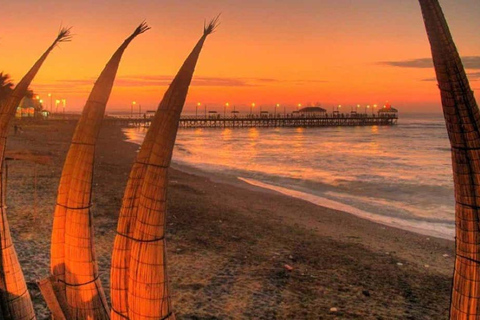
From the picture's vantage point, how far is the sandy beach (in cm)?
539

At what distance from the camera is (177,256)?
23.1 ft

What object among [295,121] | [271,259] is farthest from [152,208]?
[295,121]

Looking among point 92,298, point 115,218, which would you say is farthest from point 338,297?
point 115,218

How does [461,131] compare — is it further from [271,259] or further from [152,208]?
[271,259]

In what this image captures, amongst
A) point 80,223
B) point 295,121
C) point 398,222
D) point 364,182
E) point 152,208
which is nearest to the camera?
point 152,208

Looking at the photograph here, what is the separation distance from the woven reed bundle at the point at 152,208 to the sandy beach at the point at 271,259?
1.67 m

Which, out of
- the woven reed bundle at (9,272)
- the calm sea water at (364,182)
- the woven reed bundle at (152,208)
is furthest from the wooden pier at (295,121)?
the woven reed bundle at (152,208)

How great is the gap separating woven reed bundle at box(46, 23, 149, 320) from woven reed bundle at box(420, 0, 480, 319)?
6.33ft

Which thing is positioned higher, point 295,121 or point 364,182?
point 295,121

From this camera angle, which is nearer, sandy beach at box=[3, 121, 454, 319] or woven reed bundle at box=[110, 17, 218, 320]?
woven reed bundle at box=[110, 17, 218, 320]

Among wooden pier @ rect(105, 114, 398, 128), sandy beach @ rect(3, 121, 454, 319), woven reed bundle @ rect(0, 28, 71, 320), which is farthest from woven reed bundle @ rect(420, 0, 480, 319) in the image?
wooden pier @ rect(105, 114, 398, 128)

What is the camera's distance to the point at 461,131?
189 cm

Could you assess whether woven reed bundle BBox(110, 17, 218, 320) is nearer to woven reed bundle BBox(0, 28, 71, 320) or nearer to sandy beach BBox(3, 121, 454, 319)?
woven reed bundle BBox(0, 28, 71, 320)

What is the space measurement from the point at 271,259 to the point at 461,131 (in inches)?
225
